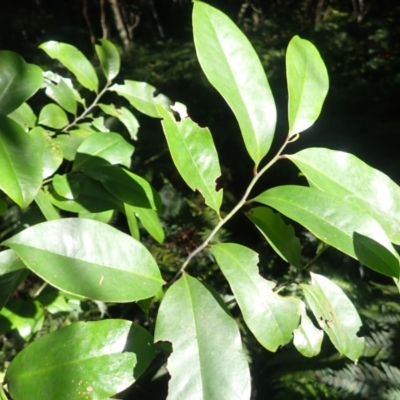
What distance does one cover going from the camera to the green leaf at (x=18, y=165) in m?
0.67

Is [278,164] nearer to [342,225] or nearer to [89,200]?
[89,200]

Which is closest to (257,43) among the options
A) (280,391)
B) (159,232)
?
(280,391)

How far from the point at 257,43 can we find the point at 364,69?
0.72 meters

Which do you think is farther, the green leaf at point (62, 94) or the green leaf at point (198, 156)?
the green leaf at point (62, 94)

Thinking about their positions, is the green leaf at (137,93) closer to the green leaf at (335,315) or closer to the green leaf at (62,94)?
the green leaf at (62,94)

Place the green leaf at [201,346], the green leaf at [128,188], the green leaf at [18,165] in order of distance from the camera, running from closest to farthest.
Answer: the green leaf at [201,346]
the green leaf at [18,165]
the green leaf at [128,188]

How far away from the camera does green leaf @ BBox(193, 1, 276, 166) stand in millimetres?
687

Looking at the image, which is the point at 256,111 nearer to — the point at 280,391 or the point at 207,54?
the point at 207,54

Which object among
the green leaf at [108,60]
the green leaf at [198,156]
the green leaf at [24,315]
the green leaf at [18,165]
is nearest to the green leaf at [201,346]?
the green leaf at [198,156]

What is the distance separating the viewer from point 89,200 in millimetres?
868

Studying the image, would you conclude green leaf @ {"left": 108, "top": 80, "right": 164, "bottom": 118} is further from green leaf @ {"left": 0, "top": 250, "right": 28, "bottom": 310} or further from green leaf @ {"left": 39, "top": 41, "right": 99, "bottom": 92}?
green leaf @ {"left": 0, "top": 250, "right": 28, "bottom": 310}

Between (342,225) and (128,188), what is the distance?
34 centimetres

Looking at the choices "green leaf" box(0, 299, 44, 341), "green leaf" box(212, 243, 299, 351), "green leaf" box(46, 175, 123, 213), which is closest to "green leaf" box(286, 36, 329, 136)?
"green leaf" box(212, 243, 299, 351)

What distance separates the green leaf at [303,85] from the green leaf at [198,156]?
117 millimetres
